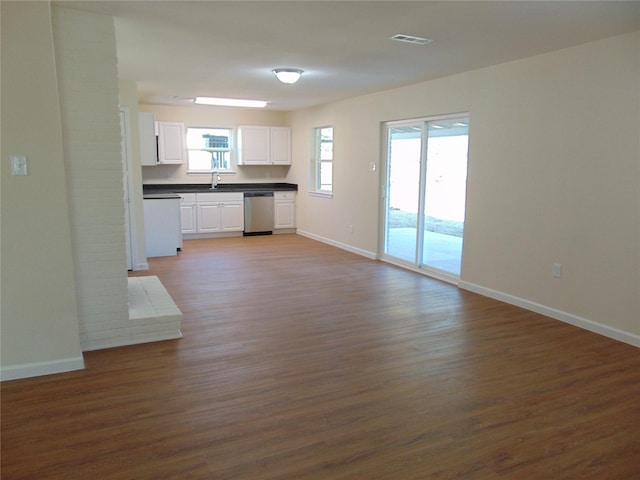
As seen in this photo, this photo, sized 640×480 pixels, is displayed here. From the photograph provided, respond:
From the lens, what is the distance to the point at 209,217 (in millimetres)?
8742

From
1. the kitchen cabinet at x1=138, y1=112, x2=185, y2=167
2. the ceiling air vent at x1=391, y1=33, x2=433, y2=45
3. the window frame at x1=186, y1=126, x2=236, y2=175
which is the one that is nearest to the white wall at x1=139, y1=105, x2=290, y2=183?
the window frame at x1=186, y1=126, x2=236, y2=175

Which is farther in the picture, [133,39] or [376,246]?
[376,246]

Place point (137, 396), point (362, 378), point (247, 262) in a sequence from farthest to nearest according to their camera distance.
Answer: point (247, 262), point (362, 378), point (137, 396)

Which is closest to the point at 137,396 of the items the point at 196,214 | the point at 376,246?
the point at 376,246

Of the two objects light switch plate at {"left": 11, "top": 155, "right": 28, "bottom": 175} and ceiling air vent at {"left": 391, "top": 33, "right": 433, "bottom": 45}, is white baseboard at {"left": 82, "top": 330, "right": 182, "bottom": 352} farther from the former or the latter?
ceiling air vent at {"left": 391, "top": 33, "right": 433, "bottom": 45}

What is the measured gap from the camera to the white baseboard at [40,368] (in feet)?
9.97

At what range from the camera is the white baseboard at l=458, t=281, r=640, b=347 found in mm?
3808

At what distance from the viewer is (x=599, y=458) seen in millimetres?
2311

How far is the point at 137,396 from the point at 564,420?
246cm

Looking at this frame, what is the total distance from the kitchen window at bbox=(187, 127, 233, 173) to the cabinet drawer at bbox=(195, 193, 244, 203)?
2.18 ft

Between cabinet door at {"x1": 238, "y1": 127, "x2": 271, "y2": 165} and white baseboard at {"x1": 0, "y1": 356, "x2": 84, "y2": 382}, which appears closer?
white baseboard at {"x1": 0, "y1": 356, "x2": 84, "y2": 382}

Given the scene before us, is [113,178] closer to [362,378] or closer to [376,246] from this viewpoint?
[362,378]

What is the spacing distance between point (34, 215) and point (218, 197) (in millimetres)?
5839

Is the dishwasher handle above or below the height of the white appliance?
above
